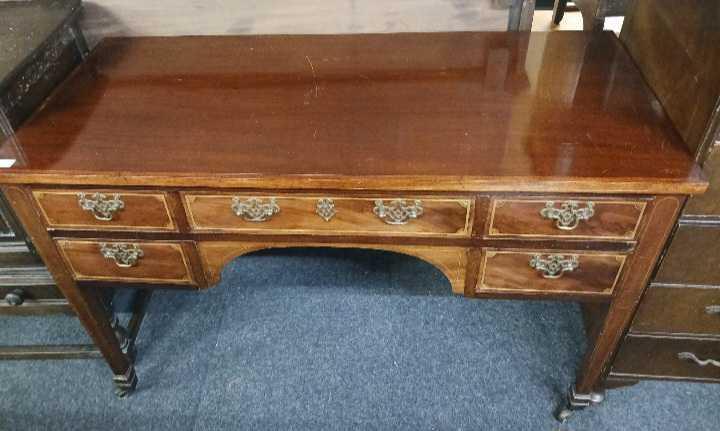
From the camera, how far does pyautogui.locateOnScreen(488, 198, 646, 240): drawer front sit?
0.92m

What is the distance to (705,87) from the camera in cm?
87

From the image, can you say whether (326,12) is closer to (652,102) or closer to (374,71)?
(374,71)

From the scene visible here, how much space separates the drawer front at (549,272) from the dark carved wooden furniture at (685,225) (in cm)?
13

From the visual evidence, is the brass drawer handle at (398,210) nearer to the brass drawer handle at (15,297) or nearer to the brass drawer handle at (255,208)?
the brass drawer handle at (255,208)

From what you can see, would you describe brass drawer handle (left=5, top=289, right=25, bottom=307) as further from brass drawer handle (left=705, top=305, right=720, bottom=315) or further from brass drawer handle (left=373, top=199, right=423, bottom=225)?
brass drawer handle (left=705, top=305, right=720, bottom=315)

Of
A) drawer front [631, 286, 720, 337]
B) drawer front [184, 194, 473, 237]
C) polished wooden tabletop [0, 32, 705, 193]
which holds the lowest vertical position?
drawer front [631, 286, 720, 337]

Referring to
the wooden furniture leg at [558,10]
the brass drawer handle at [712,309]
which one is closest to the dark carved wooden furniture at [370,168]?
the brass drawer handle at [712,309]

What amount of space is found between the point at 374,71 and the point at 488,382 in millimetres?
838

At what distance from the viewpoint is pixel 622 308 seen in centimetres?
109

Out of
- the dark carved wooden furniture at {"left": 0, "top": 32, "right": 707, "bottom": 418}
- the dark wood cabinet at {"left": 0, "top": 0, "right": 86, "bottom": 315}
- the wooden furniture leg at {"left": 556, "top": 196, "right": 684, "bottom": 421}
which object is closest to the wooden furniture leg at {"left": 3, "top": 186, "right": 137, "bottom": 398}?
the dark carved wooden furniture at {"left": 0, "top": 32, "right": 707, "bottom": 418}

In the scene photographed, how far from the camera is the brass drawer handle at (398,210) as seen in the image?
0.95m

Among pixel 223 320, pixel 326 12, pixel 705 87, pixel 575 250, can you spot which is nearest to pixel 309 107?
pixel 326 12

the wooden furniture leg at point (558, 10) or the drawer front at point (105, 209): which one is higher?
the drawer front at point (105, 209)

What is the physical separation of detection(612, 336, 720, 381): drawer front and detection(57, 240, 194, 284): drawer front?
98 centimetres
